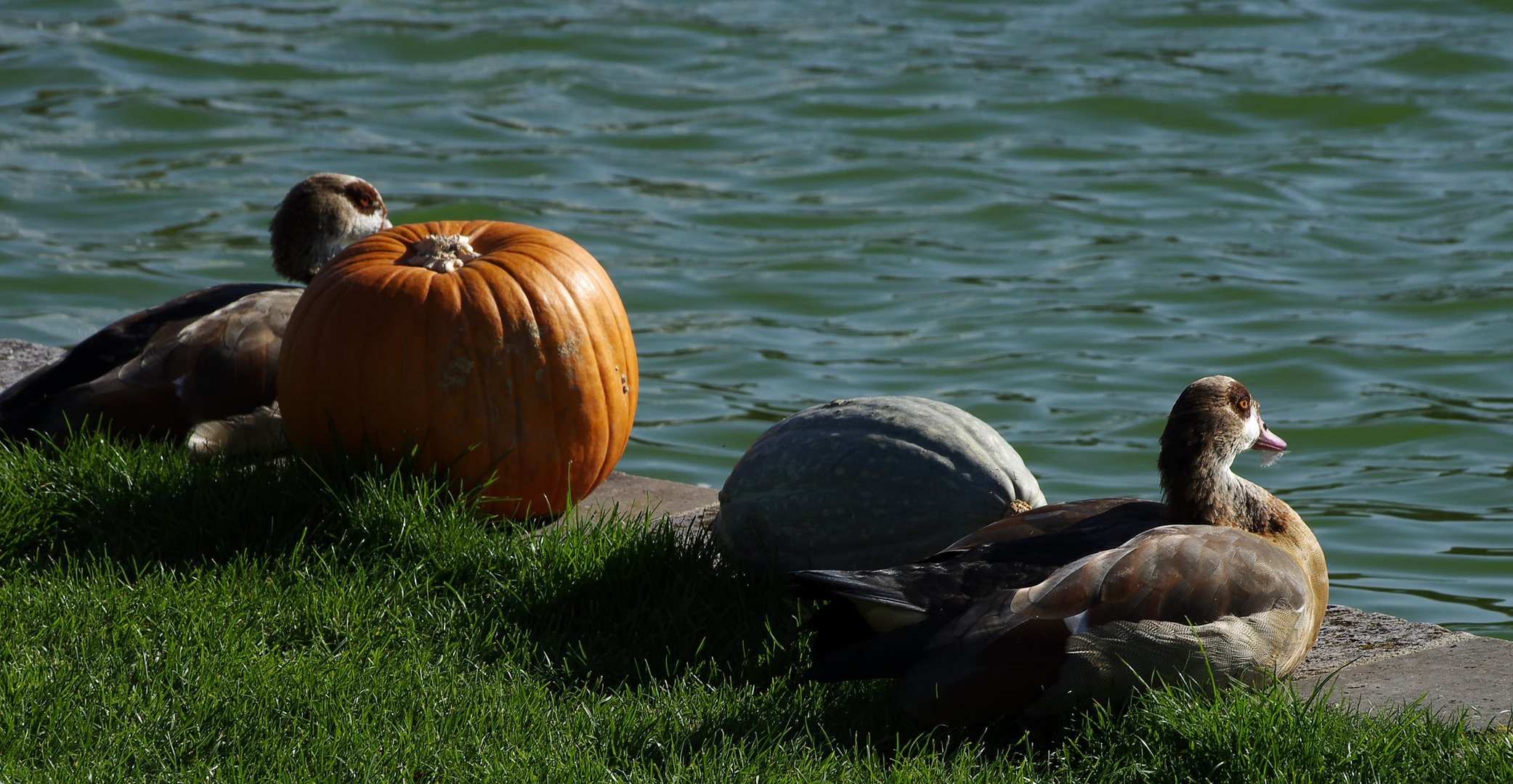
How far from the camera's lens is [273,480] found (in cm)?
541

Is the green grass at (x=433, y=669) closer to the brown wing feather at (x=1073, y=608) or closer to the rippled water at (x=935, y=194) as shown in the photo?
the brown wing feather at (x=1073, y=608)

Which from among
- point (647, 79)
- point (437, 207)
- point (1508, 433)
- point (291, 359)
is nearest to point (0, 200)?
point (437, 207)

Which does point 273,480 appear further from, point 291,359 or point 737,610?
point 737,610

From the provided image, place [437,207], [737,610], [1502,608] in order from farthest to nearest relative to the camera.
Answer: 1. [437,207]
2. [1502,608]
3. [737,610]

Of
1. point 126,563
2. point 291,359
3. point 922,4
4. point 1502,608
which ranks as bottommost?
point 1502,608

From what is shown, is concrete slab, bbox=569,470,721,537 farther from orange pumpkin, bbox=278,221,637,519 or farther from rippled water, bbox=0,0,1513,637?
rippled water, bbox=0,0,1513,637

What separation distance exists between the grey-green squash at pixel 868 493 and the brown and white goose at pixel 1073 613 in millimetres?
513

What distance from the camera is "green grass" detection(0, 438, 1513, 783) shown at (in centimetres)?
383

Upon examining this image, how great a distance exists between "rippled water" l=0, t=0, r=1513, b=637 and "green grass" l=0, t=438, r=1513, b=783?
11.3ft

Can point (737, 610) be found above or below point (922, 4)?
below

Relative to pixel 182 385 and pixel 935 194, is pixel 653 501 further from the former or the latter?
pixel 935 194

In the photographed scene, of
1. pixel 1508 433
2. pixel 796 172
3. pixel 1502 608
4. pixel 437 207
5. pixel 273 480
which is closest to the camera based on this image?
pixel 273 480

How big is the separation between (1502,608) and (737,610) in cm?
386

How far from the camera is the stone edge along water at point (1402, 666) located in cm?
439
